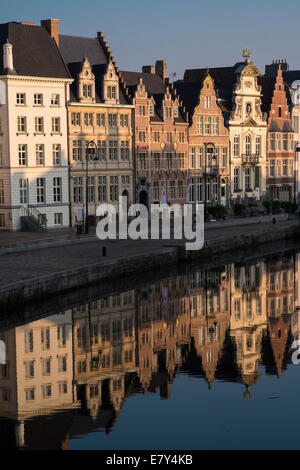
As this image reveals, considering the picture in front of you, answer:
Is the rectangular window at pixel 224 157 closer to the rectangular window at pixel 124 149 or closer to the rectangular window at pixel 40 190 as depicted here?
the rectangular window at pixel 124 149

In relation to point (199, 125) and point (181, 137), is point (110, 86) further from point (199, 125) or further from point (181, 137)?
point (199, 125)

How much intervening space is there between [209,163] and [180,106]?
18.4ft

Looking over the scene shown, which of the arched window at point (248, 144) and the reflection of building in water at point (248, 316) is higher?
the arched window at point (248, 144)

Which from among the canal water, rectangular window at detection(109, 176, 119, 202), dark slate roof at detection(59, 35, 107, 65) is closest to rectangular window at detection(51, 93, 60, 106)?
dark slate roof at detection(59, 35, 107, 65)

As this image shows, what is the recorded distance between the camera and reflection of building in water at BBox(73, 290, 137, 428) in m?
23.0

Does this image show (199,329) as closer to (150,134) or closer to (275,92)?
(150,134)

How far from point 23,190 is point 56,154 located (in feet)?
13.0

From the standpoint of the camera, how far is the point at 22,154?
170 ft

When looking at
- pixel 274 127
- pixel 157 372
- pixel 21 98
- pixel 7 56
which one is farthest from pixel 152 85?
pixel 157 372

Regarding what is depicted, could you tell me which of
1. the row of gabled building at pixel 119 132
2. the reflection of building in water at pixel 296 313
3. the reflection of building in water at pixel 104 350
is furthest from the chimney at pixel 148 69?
the reflection of building in water at pixel 104 350

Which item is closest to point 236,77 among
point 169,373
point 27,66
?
point 27,66

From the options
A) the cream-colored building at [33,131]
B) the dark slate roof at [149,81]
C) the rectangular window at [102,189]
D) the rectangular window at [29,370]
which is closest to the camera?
the rectangular window at [29,370]

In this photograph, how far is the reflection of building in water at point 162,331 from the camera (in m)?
24.9

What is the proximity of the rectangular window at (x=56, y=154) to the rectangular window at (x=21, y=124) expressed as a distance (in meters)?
2.69
